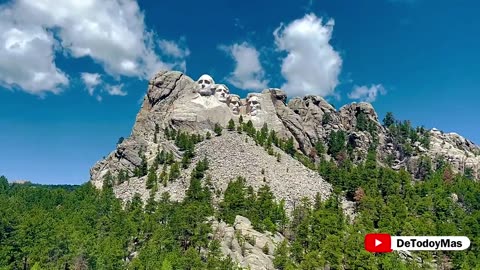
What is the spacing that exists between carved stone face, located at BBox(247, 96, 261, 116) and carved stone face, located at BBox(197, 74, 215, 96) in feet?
54.3

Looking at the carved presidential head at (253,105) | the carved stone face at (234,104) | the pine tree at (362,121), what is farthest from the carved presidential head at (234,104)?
the pine tree at (362,121)

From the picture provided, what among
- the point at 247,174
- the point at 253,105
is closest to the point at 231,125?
the point at 253,105

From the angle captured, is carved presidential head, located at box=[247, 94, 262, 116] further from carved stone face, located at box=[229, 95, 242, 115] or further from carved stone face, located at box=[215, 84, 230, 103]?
carved stone face, located at box=[215, 84, 230, 103]

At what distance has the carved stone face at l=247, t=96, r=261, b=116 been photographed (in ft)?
581

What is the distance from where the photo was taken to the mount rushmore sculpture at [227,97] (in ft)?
571

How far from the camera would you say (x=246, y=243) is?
84.3 meters

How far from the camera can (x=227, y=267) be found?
67.2m

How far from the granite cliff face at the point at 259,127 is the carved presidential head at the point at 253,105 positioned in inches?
15.6

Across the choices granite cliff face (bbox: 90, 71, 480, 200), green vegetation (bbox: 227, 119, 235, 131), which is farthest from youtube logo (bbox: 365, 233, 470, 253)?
green vegetation (bbox: 227, 119, 235, 131)

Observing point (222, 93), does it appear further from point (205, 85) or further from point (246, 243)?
point (246, 243)

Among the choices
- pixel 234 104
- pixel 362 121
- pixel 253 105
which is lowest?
pixel 234 104

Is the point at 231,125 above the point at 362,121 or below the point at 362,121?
below

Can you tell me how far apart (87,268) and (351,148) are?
117083mm

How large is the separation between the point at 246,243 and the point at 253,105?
99361 millimetres
